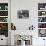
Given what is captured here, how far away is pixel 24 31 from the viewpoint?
245 inches

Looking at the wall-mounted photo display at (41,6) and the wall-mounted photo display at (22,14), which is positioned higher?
the wall-mounted photo display at (41,6)

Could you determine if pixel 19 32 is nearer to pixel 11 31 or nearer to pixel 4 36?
pixel 11 31

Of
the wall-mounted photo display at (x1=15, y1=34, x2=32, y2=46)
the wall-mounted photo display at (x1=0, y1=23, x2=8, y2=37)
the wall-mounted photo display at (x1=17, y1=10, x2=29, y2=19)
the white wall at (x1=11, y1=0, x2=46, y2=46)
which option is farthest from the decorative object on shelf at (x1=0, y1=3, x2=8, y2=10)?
the wall-mounted photo display at (x1=15, y1=34, x2=32, y2=46)

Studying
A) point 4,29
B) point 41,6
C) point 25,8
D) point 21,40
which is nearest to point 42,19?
point 41,6

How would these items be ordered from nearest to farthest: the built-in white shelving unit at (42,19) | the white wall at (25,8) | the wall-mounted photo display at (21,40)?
the wall-mounted photo display at (21,40) < the white wall at (25,8) < the built-in white shelving unit at (42,19)

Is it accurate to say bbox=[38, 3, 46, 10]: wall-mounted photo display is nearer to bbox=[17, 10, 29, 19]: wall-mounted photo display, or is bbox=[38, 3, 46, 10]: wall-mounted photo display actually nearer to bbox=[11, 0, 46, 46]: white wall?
bbox=[11, 0, 46, 46]: white wall

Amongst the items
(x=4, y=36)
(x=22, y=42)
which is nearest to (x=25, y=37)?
(x=22, y=42)

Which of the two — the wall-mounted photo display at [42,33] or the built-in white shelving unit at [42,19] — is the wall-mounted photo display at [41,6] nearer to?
the built-in white shelving unit at [42,19]

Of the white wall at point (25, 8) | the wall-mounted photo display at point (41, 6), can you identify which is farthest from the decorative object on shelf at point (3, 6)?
the wall-mounted photo display at point (41, 6)

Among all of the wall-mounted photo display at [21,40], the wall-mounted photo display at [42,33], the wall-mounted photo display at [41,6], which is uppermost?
the wall-mounted photo display at [41,6]

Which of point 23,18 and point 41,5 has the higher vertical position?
point 41,5

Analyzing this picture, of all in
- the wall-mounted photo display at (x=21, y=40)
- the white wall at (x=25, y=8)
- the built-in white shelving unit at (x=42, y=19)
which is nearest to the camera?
the wall-mounted photo display at (x=21, y=40)

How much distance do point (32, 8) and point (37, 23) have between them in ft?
2.63

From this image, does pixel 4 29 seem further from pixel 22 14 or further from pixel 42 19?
pixel 42 19
